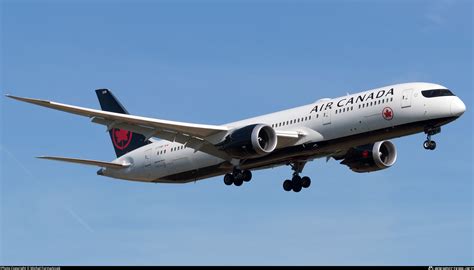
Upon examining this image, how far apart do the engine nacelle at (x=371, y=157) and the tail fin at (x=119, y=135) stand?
1331cm

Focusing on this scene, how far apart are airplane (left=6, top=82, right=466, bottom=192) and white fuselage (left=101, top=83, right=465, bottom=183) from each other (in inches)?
2.0

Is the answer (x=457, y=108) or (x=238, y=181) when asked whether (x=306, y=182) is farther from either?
(x=457, y=108)

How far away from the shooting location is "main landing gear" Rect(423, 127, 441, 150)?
56844mm

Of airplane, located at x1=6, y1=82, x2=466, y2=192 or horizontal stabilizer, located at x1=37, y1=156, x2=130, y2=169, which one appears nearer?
airplane, located at x1=6, y1=82, x2=466, y2=192

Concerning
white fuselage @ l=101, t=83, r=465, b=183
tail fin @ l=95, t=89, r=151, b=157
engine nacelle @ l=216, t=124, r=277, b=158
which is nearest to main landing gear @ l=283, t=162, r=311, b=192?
white fuselage @ l=101, t=83, r=465, b=183

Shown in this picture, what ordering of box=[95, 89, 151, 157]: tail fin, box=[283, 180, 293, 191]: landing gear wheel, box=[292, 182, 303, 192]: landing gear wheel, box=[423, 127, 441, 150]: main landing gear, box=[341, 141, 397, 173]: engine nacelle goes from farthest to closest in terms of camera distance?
box=[95, 89, 151, 157]: tail fin < box=[283, 180, 293, 191]: landing gear wheel < box=[292, 182, 303, 192]: landing gear wheel < box=[341, 141, 397, 173]: engine nacelle < box=[423, 127, 441, 150]: main landing gear

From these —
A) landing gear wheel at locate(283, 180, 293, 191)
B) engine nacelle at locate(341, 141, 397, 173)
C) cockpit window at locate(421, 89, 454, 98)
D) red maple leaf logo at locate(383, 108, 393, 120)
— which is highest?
engine nacelle at locate(341, 141, 397, 173)

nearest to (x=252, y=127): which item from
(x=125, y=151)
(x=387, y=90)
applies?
(x=387, y=90)

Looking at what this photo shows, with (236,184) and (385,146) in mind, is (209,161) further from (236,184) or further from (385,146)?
(385,146)

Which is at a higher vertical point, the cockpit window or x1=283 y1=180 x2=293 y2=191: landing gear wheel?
the cockpit window

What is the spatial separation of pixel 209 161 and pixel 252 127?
15.8 feet

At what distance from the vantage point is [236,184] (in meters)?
63.4

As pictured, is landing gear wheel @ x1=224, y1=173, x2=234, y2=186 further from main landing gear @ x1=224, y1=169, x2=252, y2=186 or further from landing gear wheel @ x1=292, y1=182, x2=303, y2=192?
landing gear wheel @ x1=292, y1=182, x2=303, y2=192

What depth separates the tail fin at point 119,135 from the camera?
230 feet
